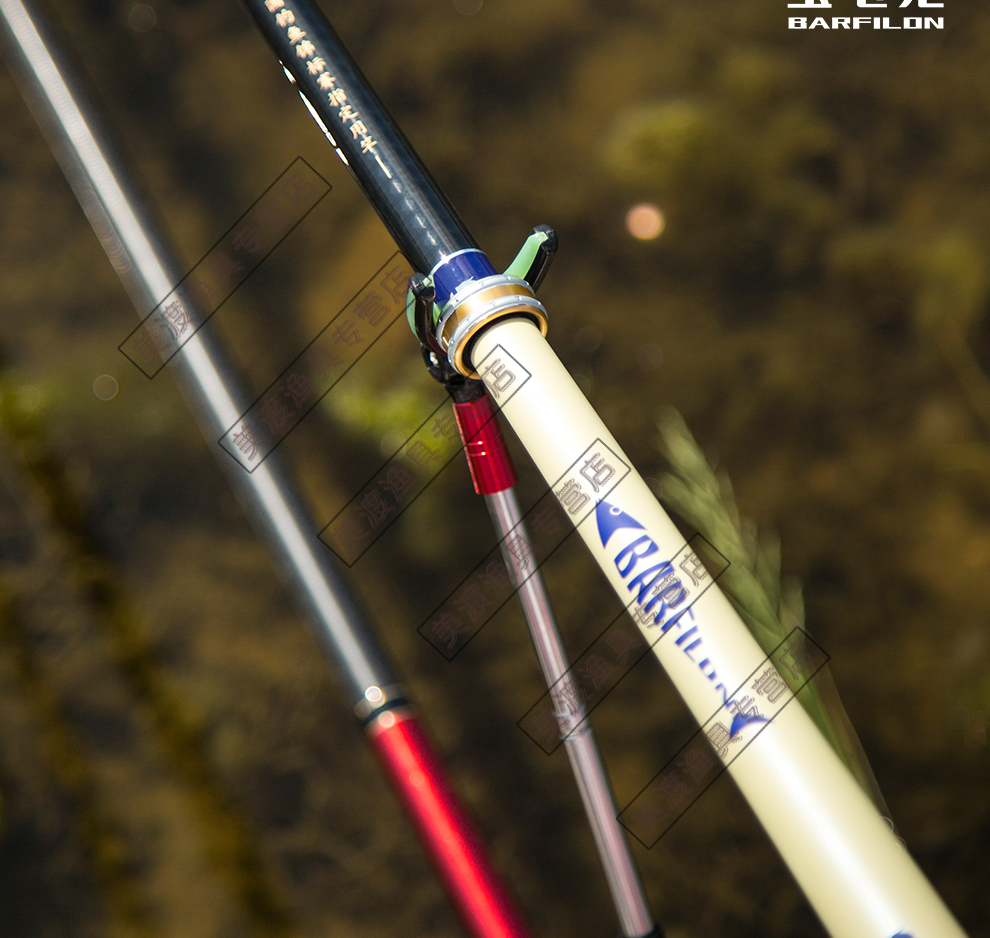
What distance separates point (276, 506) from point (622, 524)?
15 centimetres

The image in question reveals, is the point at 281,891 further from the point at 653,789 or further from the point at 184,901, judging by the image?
the point at 653,789

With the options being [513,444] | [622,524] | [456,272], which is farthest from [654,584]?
[513,444]

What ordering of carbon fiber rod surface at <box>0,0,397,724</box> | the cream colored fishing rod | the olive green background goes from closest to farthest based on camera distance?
the cream colored fishing rod < carbon fiber rod surface at <box>0,0,397,724</box> < the olive green background

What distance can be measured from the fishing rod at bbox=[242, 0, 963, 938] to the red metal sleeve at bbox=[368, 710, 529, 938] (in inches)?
4.3

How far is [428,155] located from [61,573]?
14.9 inches

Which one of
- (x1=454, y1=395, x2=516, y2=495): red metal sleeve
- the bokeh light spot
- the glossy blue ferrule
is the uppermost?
the bokeh light spot

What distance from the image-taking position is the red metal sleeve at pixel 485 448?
0.32 meters

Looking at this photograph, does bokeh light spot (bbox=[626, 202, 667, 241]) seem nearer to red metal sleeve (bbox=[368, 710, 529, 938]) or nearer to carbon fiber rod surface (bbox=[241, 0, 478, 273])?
carbon fiber rod surface (bbox=[241, 0, 478, 273])

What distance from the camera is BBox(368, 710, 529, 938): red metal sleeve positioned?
0.27 m

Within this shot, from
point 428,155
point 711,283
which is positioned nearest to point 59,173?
point 428,155

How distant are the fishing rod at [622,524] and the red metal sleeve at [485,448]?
5 cm

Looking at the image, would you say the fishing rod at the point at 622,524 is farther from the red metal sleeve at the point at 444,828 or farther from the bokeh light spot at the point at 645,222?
the bokeh light spot at the point at 645,222

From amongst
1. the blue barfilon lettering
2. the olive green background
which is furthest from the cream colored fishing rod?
the olive green background

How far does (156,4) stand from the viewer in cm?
54
